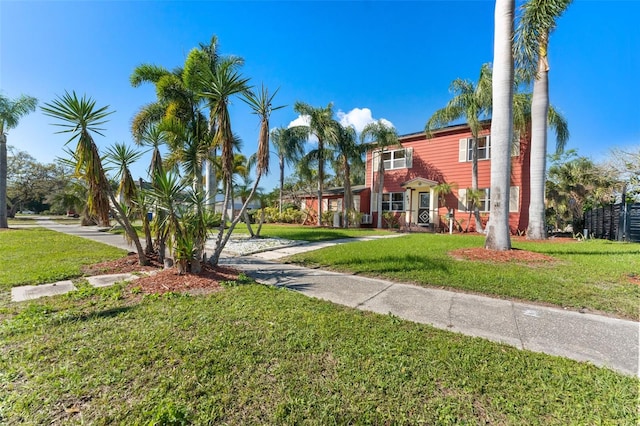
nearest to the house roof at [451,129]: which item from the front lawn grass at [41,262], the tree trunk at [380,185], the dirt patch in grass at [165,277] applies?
the tree trunk at [380,185]

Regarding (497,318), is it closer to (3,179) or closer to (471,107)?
(471,107)

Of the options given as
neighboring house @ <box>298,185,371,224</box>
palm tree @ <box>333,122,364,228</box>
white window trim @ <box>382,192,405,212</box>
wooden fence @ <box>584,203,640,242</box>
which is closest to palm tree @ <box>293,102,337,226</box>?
palm tree @ <box>333,122,364,228</box>

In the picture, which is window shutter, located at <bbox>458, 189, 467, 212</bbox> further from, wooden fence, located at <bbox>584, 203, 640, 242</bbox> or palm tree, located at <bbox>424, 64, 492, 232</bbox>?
wooden fence, located at <bbox>584, 203, 640, 242</bbox>

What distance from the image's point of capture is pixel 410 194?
1823 cm

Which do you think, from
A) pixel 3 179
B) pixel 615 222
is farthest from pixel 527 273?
pixel 3 179

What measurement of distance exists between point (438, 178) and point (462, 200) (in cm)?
203

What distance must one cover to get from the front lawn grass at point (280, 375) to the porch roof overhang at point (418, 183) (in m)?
14.6

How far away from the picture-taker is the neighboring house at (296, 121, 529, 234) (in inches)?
584

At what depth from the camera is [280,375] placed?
233 cm

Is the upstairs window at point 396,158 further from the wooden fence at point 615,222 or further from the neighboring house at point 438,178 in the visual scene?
the wooden fence at point 615,222

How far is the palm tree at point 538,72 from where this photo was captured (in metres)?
7.22

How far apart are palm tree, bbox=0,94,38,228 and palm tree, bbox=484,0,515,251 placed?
24351mm

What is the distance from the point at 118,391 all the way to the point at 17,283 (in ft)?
15.9

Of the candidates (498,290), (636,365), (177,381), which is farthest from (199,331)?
(498,290)
